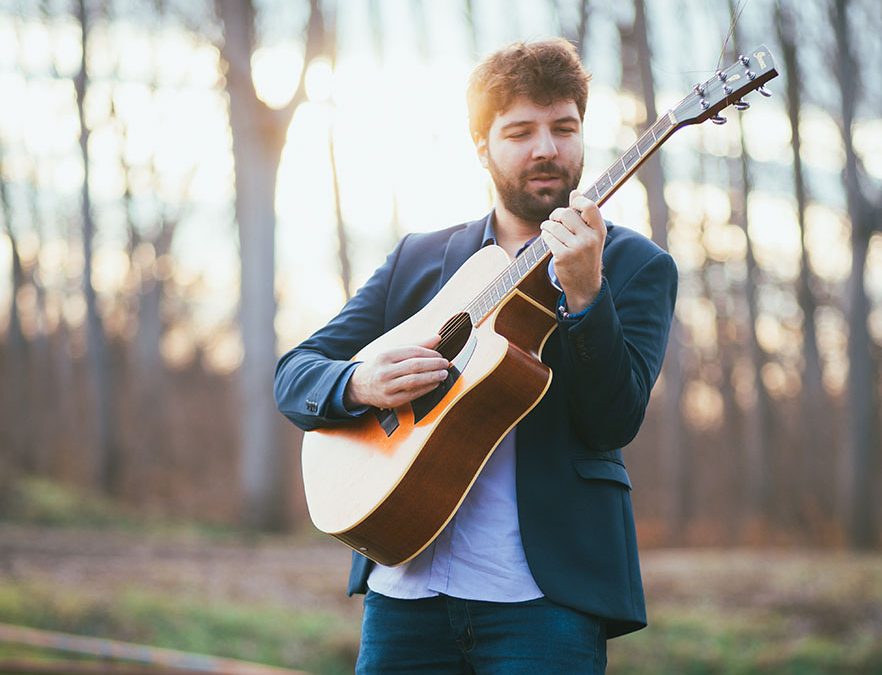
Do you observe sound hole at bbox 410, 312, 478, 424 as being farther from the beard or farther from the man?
the beard

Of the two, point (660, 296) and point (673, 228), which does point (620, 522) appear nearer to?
point (660, 296)

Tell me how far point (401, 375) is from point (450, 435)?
0.21 metres

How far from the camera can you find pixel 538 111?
251 cm

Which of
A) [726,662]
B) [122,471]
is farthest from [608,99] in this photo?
[726,662]

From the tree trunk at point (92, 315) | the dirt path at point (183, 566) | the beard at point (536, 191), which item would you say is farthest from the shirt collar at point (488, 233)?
the tree trunk at point (92, 315)

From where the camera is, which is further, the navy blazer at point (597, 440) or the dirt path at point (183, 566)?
the dirt path at point (183, 566)

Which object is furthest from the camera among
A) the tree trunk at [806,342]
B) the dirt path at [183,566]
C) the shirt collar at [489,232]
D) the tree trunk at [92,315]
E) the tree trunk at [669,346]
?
the tree trunk at [92,315]

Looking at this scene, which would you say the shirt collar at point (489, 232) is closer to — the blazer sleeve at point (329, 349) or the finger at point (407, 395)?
the blazer sleeve at point (329, 349)

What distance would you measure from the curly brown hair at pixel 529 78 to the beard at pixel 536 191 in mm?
144

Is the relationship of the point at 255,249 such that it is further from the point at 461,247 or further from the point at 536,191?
the point at 536,191

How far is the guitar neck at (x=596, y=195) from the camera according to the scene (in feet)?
7.51

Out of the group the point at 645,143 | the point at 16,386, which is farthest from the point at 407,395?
the point at 16,386

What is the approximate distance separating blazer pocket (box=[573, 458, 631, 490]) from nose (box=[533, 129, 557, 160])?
28.9 inches

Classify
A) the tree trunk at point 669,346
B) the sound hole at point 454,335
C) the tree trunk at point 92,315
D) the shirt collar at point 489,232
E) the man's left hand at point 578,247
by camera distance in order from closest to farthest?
the man's left hand at point 578,247 < the sound hole at point 454,335 < the shirt collar at point 489,232 < the tree trunk at point 669,346 < the tree trunk at point 92,315
